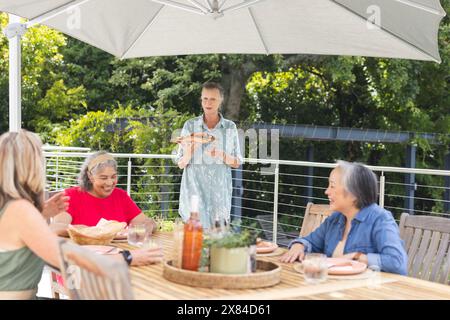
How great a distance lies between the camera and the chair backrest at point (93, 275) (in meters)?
1.43

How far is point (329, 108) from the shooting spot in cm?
1508

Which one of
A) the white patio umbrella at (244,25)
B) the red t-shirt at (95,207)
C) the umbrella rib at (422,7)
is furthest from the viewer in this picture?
the white patio umbrella at (244,25)

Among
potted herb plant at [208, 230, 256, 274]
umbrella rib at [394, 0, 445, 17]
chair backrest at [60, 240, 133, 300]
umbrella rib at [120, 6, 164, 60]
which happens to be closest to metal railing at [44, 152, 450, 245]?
umbrella rib at [120, 6, 164, 60]

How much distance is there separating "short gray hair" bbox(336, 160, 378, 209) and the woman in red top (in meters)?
1.03

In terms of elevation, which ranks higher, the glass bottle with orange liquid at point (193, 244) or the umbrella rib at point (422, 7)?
the umbrella rib at point (422, 7)

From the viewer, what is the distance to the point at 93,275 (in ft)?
5.12

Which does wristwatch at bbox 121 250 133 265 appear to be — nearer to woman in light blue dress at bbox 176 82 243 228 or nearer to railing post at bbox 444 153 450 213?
woman in light blue dress at bbox 176 82 243 228

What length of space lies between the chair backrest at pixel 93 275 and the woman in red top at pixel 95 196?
57.9 inches

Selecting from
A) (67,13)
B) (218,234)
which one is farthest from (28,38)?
(218,234)

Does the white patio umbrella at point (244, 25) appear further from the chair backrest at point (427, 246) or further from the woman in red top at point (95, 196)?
the chair backrest at point (427, 246)

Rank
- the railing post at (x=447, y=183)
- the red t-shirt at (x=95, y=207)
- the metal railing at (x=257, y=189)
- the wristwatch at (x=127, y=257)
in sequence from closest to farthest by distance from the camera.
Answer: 1. the wristwatch at (x=127, y=257)
2. the red t-shirt at (x=95, y=207)
3. the metal railing at (x=257, y=189)
4. the railing post at (x=447, y=183)

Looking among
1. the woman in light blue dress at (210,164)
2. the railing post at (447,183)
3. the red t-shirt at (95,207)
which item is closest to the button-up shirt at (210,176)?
the woman in light blue dress at (210,164)

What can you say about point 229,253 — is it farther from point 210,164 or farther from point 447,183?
point 447,183

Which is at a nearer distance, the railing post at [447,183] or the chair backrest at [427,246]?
the chair backrest at [427,246]
